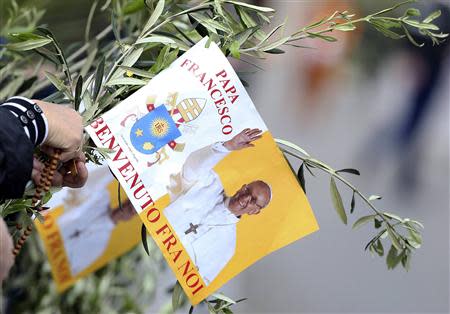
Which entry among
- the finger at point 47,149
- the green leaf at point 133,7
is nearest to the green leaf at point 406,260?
the finger at point 47,149

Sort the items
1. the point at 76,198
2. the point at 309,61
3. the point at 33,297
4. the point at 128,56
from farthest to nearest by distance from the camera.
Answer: the point at 309,61, the point at 33,297, the point at 76,198, the point at 128,56

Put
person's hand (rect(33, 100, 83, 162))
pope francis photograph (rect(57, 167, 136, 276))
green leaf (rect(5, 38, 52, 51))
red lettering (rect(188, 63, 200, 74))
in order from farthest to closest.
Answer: pope francis photograph (rect(57, 167, 136, 276))
green leaf (rect(5, 38, 52, 51))
red lettering (rect(188, 63, 200, 74))
person's hand (rect(33, 100, 83, 162))

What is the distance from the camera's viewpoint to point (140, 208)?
1.51 meters

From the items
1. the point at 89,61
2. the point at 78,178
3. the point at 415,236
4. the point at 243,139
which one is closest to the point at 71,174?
the point at 78,178

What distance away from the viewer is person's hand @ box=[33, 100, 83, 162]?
4.76ft

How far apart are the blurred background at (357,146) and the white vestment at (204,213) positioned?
2.16m

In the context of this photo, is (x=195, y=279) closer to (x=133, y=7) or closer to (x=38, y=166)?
(x=38, y=166)

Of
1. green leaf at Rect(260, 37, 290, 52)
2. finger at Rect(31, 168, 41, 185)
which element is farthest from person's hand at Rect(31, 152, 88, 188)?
green leaf at Rect(260, 37, 290, 52)

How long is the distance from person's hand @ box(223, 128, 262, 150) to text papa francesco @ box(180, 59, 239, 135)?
0.07ft

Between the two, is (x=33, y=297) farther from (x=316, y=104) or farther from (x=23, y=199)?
(x=316, y=104)

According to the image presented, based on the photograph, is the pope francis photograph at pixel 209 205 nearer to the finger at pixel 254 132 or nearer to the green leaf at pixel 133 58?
the finger at pixel 254 132

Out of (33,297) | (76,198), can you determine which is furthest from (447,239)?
(76,198)

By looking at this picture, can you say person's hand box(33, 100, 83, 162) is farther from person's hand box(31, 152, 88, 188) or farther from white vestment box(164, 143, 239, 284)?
white vestment box(164, 143, 239, 284)

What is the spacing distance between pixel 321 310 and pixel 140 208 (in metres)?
2.76
